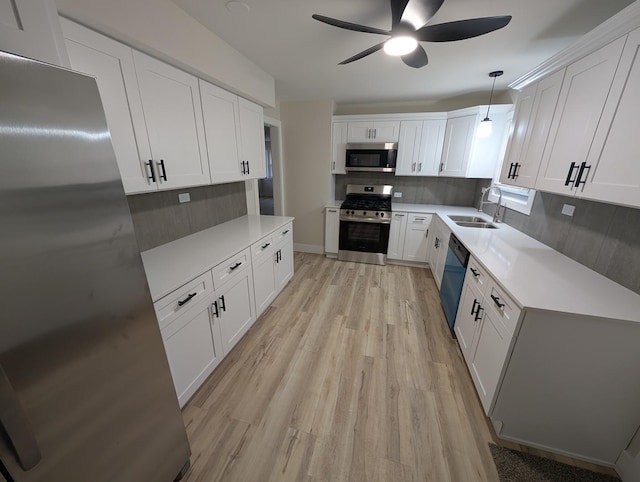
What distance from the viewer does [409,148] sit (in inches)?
143

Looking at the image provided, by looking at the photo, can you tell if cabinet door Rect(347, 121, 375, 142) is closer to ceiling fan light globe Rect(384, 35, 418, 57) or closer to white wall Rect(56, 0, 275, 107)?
white wall Rect(56, 0, 275, 107)

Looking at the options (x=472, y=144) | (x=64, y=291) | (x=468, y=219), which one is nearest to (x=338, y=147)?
(x=472, y=144)

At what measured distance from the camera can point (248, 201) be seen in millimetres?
3164

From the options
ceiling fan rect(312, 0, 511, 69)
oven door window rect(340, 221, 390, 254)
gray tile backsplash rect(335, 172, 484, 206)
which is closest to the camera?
ceiling fan rect(312, 0, 511, 69)

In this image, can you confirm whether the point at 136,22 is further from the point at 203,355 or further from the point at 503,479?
the point at 503,479

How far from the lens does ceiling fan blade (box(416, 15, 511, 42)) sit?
4.28 ft

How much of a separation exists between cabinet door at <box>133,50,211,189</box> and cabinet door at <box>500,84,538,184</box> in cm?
264

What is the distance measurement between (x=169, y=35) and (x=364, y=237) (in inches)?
122

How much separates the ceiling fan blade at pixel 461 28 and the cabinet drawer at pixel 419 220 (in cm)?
230

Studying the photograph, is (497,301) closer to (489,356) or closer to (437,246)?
(489,356)

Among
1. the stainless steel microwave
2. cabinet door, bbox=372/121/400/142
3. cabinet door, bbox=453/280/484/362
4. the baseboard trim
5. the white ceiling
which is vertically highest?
the white ceiling

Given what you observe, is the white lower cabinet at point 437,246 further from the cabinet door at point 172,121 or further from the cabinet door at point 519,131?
the cabinet door at point 172,121

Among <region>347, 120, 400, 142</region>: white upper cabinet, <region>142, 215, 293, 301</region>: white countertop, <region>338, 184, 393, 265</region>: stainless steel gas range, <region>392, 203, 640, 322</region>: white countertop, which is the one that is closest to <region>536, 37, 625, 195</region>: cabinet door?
<region>392, 203, 640, 322</region>: white countertop

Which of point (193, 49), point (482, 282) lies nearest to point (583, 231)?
point (482, 282)
